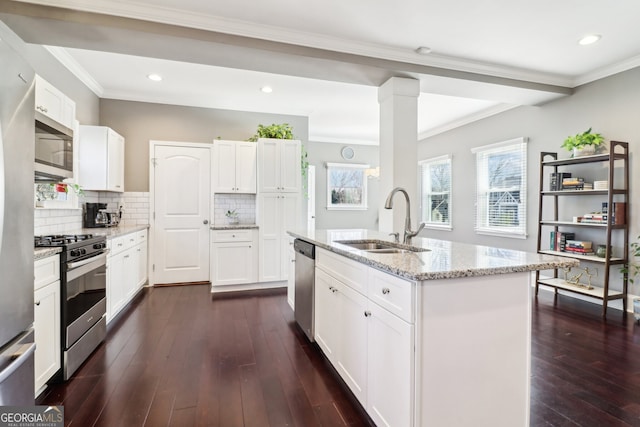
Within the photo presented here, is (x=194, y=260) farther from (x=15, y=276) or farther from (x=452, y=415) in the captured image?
(x=452, y=415)

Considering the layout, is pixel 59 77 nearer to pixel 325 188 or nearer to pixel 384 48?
pixel 384 48

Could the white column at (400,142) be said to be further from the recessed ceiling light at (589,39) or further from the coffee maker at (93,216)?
the coffee maker at (93,216)

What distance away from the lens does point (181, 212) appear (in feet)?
15.1

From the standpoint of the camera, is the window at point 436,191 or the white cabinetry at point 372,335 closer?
the white cabinetry at point 372,335

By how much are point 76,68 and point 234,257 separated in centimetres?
288

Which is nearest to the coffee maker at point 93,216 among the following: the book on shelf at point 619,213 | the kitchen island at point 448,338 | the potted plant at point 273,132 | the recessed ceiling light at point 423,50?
the potted plant at point 273,132

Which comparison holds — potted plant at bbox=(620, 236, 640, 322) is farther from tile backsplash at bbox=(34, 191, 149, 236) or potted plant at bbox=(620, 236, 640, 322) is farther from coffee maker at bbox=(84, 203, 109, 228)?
coffee maker at bbox=(84, 203, 109, 228)

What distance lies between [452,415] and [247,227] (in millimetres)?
3446

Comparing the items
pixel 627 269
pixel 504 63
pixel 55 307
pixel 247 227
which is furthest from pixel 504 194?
pixel 55 307

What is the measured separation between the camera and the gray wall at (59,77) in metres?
2.69

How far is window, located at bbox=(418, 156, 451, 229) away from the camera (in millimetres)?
6302

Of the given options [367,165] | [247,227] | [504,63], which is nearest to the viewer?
[504,63]

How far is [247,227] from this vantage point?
4336 millimetres

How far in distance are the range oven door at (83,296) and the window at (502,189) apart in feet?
17.3
